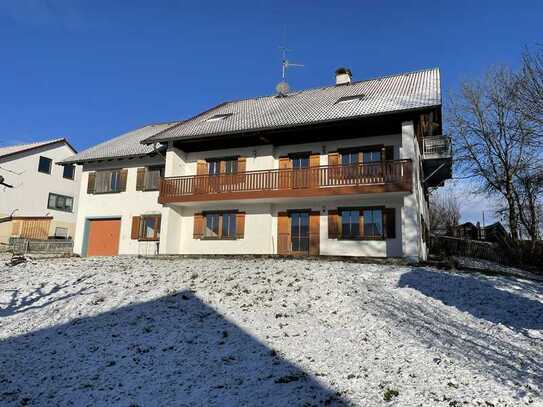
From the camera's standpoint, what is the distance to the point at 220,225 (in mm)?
19219

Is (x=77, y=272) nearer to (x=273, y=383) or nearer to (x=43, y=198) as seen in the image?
(x=273, y=383)

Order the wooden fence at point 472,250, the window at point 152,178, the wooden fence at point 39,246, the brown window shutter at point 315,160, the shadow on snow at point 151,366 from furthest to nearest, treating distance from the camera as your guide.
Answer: the wooden fence at point 39,246 < the wooden fence at point 472,250 < the window at point 152,178 < the brown window shutter at point 315,160 < the shadow on snow at point 151,366

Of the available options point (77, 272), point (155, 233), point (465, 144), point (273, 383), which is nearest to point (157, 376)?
point (273, 383)

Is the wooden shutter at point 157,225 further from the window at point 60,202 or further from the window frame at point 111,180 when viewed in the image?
the window at point 60,202

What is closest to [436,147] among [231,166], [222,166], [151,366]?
[231,166]

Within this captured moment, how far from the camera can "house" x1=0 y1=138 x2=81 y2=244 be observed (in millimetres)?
28312

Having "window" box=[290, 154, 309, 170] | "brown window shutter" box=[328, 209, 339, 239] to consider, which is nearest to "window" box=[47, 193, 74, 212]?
"window" box=[290, 154, 309, 170]

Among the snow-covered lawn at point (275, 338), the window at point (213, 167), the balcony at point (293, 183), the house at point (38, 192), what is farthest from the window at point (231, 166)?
the house at point (38, 192)

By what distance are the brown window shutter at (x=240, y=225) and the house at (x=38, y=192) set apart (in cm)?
1543

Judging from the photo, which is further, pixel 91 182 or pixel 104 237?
pixel 91 182

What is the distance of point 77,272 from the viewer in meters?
15.3

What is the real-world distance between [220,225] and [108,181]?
7.12m

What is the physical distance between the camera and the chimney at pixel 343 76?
2370 centimetres

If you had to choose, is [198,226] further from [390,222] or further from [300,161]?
[390,222]
